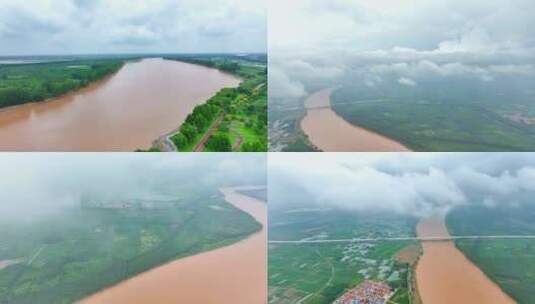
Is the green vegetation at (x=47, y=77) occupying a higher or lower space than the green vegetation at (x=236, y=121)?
higher

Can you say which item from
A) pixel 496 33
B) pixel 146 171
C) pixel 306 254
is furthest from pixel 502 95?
pixel 146 171

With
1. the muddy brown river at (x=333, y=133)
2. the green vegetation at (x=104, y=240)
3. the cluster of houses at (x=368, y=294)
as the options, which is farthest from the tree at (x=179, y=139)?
the cluster of houses at (x=368, y=294)

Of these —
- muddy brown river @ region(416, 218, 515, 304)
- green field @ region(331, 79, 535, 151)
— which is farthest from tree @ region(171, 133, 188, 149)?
muddy brown river @ region(416, 218, 515, 304)

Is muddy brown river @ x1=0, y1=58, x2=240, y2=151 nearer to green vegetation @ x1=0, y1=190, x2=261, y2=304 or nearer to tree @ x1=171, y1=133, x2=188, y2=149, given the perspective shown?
tree @ x1=171, y1=133, x2=188, y2=149

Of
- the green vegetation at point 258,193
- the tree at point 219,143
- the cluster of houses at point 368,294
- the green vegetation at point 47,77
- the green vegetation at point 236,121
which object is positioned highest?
the green vegetation at point 47,77

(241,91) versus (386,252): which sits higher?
(241,91)

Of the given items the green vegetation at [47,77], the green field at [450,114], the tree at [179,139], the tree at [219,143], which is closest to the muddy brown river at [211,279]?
the tree at [219,143]

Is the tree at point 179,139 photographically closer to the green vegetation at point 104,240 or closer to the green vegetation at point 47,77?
the green vegetation at point 104,240

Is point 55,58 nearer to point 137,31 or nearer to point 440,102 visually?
point 137,31
